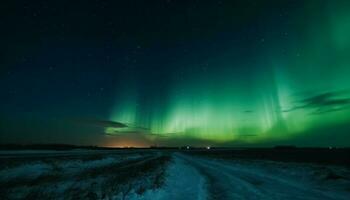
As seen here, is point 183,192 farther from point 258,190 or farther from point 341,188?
point 341,188

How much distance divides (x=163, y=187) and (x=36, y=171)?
13846 millimetres

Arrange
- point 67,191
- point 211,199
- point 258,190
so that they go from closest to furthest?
point 211,199, point 67,191, point 258,190

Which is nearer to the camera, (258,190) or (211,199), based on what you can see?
(211,199)

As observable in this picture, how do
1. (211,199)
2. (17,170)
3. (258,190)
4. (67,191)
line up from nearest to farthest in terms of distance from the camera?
1. (211,199)
2. (67,191)
3. (258,190)
4. (17,170)

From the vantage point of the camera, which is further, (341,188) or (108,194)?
(341,188)

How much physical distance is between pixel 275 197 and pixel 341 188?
19.6 ft

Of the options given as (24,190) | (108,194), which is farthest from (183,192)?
(24,190)

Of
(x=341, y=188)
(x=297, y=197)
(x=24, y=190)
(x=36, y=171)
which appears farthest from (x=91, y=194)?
(x=341, y=188)

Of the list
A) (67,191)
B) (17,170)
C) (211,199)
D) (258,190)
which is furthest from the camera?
(17,170)

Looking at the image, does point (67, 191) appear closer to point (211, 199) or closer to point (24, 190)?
point (24, 190)

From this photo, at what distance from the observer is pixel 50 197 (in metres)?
13.3

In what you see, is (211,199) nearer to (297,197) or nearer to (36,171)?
(297,197)

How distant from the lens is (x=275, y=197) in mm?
13656

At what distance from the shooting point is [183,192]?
15.5 metres
